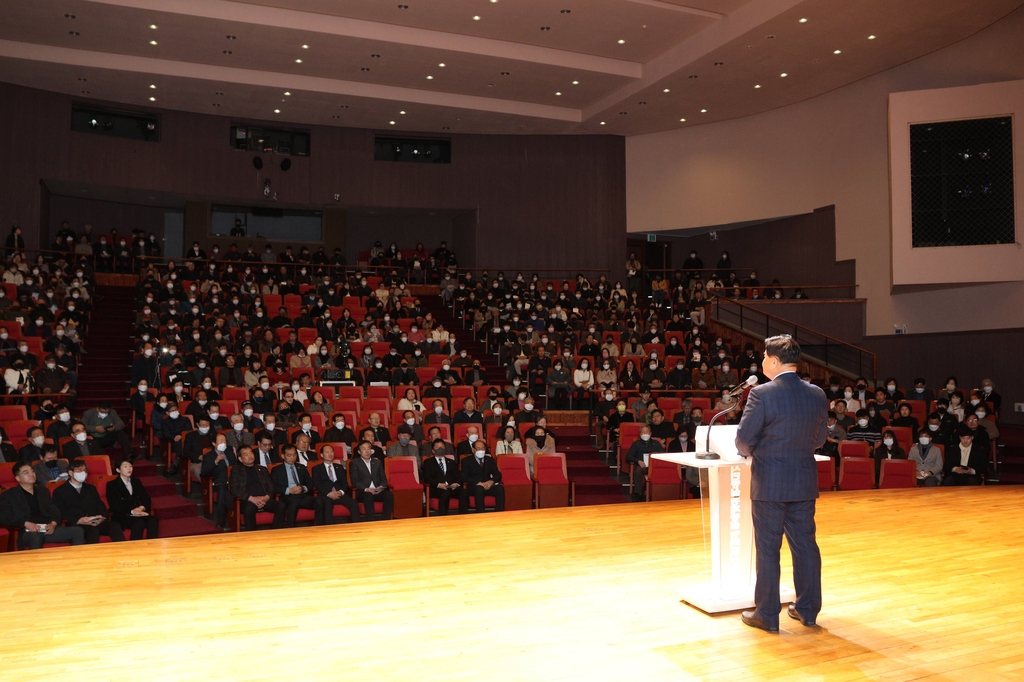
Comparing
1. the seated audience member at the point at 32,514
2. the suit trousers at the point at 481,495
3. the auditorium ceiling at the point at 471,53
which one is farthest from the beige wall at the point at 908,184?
the seated audience member at the point at 32,514

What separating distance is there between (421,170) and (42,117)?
27.2 feet

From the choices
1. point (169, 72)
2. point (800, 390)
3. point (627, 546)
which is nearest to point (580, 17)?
point (169, 72)

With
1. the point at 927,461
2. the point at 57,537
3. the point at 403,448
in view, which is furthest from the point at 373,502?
the point at 927,461

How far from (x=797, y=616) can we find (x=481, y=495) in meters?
4.76

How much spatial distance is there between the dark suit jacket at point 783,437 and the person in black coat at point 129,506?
542cm

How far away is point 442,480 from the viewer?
836 cm

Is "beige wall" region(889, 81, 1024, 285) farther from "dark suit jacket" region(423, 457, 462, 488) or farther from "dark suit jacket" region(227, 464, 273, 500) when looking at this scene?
"dark suit jacket" region(227, 464, 273, 500)

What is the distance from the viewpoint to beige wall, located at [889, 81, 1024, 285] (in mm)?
12945

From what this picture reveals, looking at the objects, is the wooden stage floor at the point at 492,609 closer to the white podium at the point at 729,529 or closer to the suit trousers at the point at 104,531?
the white podium at the point at 729,529

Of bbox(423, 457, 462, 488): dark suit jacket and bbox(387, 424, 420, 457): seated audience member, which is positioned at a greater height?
bbox(387, 424, 420, 457): seated audience member

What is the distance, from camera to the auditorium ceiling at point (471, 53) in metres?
13.8

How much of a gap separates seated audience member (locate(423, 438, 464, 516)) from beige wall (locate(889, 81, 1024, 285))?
915cm

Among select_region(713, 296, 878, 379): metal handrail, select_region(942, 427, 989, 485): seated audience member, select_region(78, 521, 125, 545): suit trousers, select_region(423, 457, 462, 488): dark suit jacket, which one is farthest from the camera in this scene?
select_region(713, 296, 878, 379): metal handrail

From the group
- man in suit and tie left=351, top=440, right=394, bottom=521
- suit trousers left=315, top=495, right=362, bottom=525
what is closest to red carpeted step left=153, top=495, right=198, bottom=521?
suit trousers left=315, top=495, right=362, bottom=525
